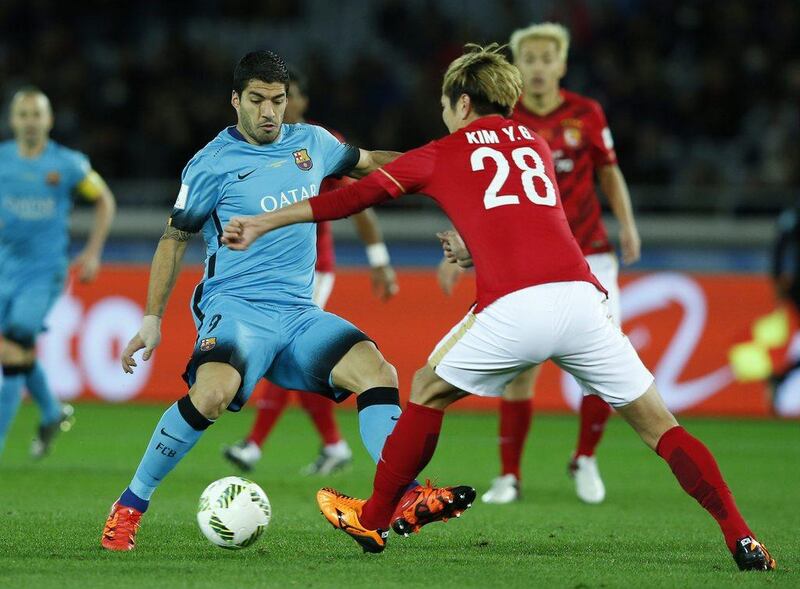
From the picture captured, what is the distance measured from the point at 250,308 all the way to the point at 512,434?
7.95 feet

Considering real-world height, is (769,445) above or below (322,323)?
below

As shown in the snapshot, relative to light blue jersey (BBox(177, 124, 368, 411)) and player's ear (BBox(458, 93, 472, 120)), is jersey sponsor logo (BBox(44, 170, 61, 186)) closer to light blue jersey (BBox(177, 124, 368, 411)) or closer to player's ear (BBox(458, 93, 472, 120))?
light blue jersey (BBox(177, 124, 368, 411))

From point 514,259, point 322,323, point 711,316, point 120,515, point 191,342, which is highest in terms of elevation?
point 514,259

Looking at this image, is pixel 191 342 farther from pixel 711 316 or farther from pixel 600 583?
pixel 600 583

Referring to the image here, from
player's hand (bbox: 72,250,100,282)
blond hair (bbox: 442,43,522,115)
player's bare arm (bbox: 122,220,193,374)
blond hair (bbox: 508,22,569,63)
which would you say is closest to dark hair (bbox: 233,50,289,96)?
player's bare arm (bbox: 122,220,193,374)

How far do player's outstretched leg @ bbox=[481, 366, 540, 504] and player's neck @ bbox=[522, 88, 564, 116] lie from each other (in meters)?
1.51

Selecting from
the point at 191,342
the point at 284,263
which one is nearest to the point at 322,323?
the point at 284,263

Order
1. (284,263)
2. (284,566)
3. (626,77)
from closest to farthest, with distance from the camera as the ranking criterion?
(284,566)
(284,263)
(626,77)

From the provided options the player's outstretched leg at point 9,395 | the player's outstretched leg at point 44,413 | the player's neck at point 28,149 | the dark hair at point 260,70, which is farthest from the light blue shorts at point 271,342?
the player's neck at point 28,149

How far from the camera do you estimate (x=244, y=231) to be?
5.05 metres

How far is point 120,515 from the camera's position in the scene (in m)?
5.59

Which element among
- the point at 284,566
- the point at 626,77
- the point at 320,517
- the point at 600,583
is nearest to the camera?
the point at 600,583

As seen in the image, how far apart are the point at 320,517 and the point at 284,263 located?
1.46 m

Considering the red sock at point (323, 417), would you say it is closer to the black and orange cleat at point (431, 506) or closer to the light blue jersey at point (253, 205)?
the light blue jersey at point (253, 205)
